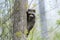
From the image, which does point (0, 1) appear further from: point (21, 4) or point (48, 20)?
point (21, 4)

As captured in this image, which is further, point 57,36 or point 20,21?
point 57,36

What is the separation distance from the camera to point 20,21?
1111mm

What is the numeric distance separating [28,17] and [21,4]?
0.13 metres

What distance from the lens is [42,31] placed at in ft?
6.45

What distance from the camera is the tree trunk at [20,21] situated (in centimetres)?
110

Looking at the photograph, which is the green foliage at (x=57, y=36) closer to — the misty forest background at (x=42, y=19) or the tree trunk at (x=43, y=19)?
the misty forest background at (x=42, y=19)

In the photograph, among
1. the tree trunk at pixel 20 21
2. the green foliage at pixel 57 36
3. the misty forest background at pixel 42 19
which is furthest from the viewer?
the green foliage at pixel 57 36

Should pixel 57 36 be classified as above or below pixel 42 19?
below

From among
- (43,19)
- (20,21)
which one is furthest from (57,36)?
(20,21)

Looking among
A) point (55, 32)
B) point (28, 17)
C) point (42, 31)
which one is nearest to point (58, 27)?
point (55, 32)

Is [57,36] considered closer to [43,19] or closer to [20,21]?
[43,19]

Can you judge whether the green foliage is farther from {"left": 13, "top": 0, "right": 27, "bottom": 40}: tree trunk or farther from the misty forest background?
{"left": 13, "top": 0, "right": 27, "bottom": 40}: tree trunk

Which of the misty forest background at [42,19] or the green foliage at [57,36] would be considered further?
the green foliage at [57,36]

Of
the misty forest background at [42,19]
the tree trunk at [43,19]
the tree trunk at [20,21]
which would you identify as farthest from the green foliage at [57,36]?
the tree trunk at [20,21]
